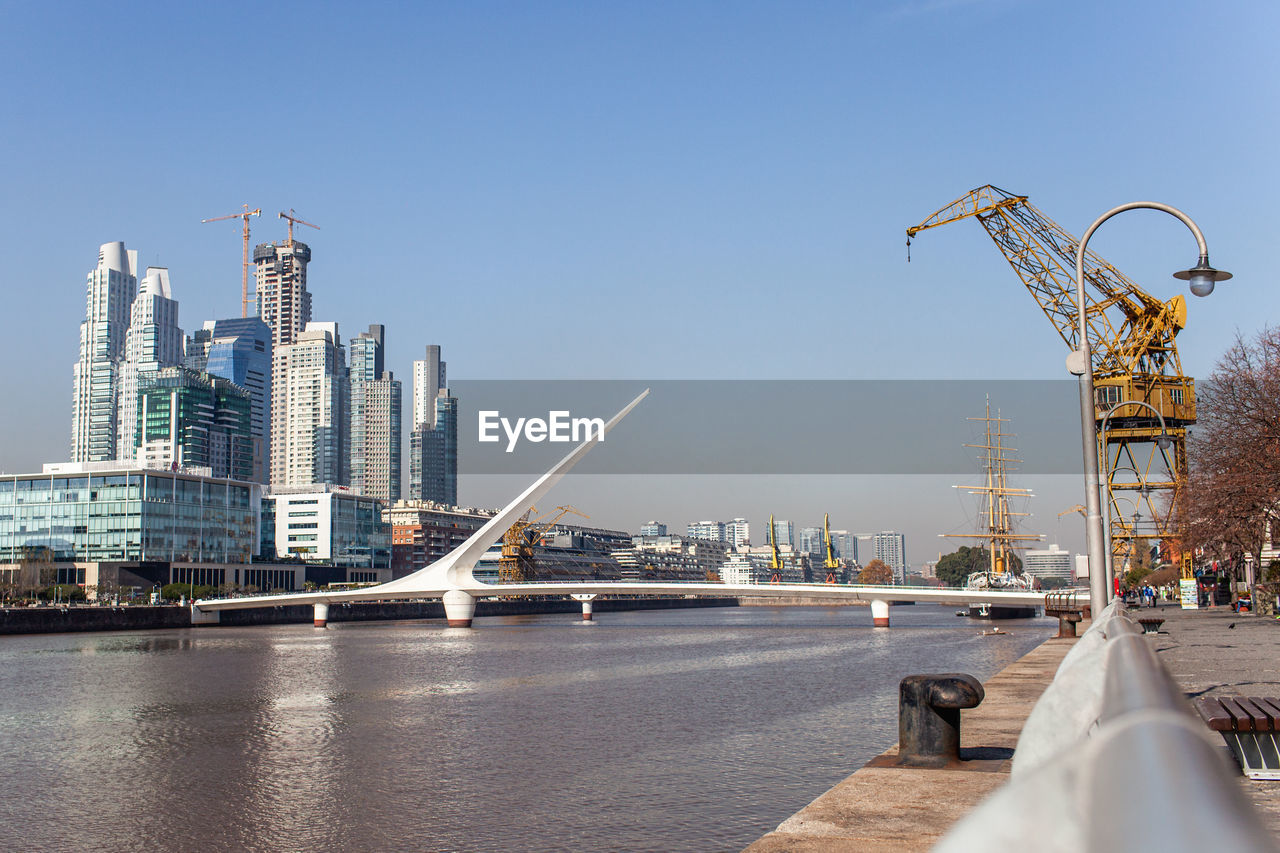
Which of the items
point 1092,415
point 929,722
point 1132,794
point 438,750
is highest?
point 1092,415

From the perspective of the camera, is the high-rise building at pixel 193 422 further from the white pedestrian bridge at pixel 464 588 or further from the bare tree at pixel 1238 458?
the bare tree at pixel 1238 458

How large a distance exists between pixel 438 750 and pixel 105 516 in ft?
247

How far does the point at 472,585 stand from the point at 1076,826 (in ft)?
212

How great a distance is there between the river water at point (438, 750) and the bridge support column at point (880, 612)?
24.7 m

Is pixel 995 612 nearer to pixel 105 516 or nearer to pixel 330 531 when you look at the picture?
pixel 105 516

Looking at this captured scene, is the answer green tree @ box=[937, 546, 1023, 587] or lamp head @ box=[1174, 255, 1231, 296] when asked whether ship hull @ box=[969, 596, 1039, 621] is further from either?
green tree @ box=[937, 546, 1023, 587]

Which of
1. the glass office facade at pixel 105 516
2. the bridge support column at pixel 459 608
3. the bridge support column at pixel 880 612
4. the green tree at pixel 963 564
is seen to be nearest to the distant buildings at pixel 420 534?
the glass office facade at pixel 105 516

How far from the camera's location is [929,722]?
709 cm

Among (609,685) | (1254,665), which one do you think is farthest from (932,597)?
(1254,665)

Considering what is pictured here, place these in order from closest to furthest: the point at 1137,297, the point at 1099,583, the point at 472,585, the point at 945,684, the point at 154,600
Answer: the point at 945,684, the point at 1099,583, the point at 1137,297, the point at 472,585, the point at 154,600

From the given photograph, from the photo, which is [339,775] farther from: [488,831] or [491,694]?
[491,694]

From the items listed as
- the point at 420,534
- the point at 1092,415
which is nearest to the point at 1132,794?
the point at 1092,415

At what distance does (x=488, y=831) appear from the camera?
27.0 ft

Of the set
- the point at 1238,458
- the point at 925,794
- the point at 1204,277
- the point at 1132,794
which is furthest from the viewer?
the point at 1238,458
